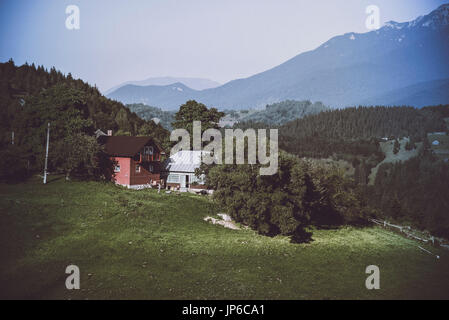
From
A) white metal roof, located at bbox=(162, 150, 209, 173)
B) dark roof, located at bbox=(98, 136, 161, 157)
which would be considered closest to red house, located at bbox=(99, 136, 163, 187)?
dark roof, located at bbox=(98, 136, 161, 157)

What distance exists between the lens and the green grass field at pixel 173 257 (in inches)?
644

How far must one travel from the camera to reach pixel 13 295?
1455 cm

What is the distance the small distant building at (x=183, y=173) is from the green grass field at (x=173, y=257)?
1558 cm

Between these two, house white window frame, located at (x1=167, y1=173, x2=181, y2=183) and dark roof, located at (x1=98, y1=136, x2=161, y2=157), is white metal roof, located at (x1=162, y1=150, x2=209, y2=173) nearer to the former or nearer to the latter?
house white window frame, located at (x1=167, y1=173, x2=181, y2=183)

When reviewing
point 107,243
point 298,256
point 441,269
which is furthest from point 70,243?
point 441,269

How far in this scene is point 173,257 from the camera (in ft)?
67.3

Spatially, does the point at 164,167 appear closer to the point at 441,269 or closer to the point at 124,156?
the point at 124,156

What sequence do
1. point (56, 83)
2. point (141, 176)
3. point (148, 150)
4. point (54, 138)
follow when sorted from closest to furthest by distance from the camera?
point (54, 138) → point (141, 176) → point (148, 150) → point (56, 83)

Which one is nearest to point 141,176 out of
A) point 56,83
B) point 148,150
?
point 148,150

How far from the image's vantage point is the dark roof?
147ft

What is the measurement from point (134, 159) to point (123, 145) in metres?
3.37

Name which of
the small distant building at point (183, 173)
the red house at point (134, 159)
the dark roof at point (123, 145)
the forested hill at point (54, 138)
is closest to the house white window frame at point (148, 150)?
the red house at point (134, 159)

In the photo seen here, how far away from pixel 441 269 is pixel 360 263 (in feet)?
21.3

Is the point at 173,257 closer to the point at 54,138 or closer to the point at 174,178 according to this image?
the point at 174,178
